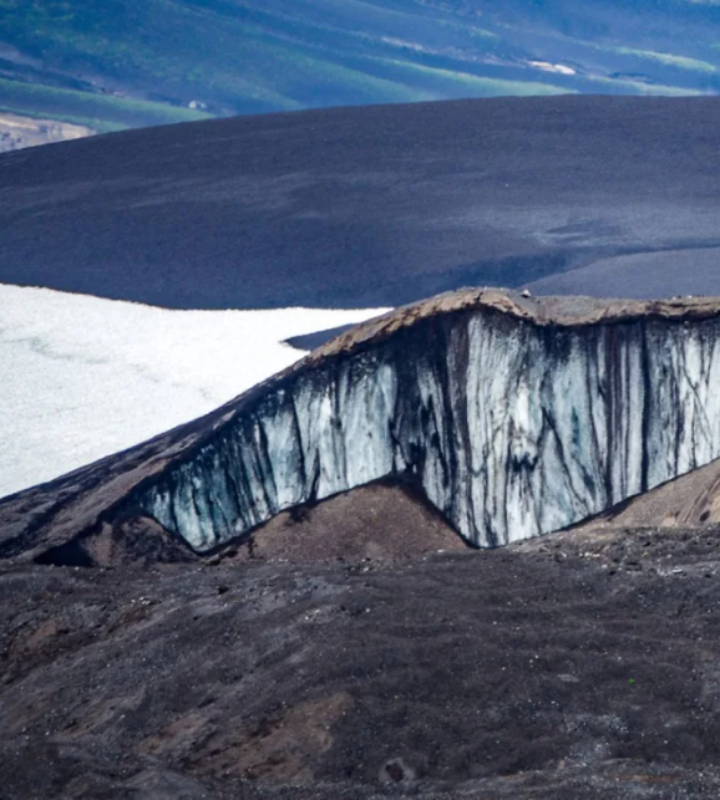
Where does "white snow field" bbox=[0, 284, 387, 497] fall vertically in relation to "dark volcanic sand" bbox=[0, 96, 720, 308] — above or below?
below

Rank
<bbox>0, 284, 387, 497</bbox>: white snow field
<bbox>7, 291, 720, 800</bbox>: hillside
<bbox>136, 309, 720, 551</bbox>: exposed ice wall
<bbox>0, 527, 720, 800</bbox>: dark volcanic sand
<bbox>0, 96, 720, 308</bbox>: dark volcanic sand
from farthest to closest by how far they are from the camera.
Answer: <bbox>0, 96, 720, 308</bbox>: dark volcanic sand, <bbox>0, 284, 387, 497</bbox>: white snow field, <bbox>136, 309, 720, 551</bbox>: exposed ice wall, <bbox>7, 291, 720, 800</bbox>: hillside, <bbox>0, 527, 720, 800</bbox>: dark volcanic sand

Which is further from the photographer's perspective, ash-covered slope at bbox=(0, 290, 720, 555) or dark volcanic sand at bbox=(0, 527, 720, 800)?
ash-covered slope at bbox=(0, 290, 720, 555)

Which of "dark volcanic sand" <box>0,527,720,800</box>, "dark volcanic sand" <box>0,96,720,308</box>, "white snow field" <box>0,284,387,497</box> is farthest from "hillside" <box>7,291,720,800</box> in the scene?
"dark volcanic sand" <box>0,96,720,308</box>

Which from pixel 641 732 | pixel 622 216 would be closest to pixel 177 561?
pixel 641 732

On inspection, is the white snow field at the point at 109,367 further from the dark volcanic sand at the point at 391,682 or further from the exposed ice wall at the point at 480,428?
the dark volcanic sand at the point at 391,682

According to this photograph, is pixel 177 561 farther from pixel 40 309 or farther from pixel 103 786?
pixel 40 309

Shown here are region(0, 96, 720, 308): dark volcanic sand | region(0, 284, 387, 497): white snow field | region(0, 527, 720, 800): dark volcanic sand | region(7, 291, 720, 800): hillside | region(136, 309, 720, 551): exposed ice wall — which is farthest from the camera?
region(0, 96, 720, 308): dark volcanic sand

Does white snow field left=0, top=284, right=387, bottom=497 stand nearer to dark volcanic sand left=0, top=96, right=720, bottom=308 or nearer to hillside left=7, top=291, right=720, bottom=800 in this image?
dark volcanic sand left=0, top=96, right=720, bottom=308
